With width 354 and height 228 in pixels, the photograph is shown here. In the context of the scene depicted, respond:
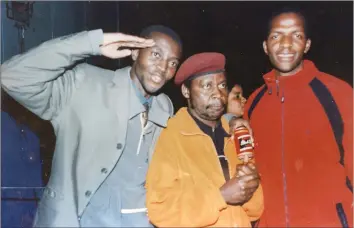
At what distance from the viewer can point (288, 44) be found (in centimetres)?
271

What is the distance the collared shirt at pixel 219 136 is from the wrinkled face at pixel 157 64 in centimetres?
34

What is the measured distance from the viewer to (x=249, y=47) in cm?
299

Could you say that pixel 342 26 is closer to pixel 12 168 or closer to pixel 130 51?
pixel 130 51

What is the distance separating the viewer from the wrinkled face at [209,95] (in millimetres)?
2604

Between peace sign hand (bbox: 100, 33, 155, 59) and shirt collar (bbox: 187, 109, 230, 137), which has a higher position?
peace sign hand (bbox: 100, 33, 155, 59)

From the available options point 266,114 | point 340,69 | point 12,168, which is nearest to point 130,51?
point 266,114

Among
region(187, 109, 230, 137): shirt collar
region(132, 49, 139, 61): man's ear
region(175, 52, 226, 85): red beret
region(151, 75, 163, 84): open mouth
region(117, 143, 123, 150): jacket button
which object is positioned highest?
region(132, 49, 139, 61): man's ear

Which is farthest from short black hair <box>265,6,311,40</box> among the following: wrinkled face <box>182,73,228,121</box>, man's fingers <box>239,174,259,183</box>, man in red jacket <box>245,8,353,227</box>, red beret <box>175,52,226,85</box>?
man's fingers <box>239,174,259,183</box>

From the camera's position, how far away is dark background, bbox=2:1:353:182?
285 cm

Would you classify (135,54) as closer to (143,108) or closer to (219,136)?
(143,108)

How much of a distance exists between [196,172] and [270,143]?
1.88 ft

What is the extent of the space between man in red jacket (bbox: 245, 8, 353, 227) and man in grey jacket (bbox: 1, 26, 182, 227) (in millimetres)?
728

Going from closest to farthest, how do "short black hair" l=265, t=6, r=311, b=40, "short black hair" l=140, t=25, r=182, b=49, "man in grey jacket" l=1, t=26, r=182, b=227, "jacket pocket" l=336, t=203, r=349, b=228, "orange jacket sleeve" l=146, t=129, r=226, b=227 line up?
"man in grey jacket" l=1, t=26, r=182, b=227 < "orange jacket sleeve" l=146, t=129, r=226, b=227 < "jacket pocket" l=336, t=203, r=349, b=228 < "short black hair" l=140, t=25, r=182, b=49 < "short black hair" l=265, t=6, r=311, b=40

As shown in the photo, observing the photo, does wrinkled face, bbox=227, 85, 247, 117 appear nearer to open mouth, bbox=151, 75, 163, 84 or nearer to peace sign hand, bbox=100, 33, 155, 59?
open mouth, bbox=151, 75, 163, 84
